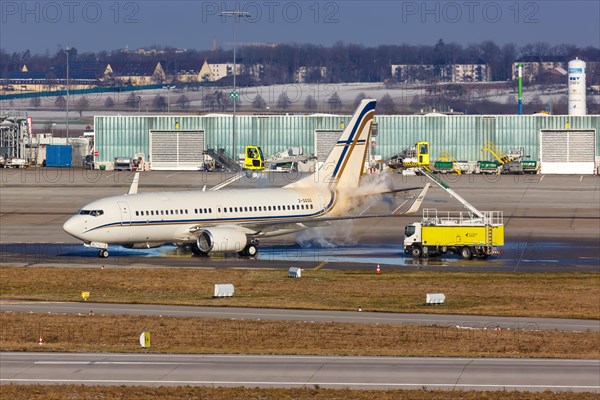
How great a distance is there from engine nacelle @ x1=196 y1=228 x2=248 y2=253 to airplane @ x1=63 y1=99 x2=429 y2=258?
0.21ft

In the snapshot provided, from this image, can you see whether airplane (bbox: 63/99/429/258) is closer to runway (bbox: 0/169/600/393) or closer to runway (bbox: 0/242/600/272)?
runway (bbox: 0/242/600/272)

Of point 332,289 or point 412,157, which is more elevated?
point 412,157

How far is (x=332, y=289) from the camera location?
6141 cm

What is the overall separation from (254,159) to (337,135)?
11589 mm

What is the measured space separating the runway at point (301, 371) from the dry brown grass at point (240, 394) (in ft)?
3.08

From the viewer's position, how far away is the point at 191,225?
246 feet

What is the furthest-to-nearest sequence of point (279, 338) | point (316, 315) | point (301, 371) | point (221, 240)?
point (221, 240)
point (316, 315)
point (279, 338)
point (301, 371)

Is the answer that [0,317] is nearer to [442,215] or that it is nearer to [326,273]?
[326,273]

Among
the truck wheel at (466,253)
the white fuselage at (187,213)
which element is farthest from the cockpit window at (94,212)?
the truck wheel at (466,253)

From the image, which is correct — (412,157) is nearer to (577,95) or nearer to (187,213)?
(577,95)

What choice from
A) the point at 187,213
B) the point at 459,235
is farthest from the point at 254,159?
the point at 459,235

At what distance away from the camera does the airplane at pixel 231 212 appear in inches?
2862

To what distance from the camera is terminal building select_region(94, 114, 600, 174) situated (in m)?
144

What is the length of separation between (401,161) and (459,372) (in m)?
105
